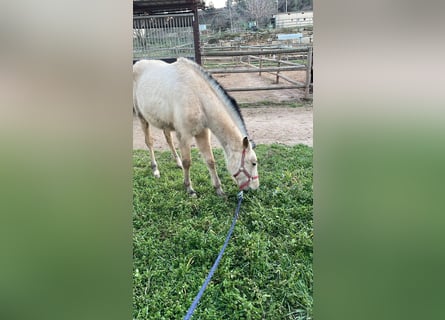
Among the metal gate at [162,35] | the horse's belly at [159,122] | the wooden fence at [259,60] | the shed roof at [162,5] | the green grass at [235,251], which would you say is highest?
the shed roof at [162,5]

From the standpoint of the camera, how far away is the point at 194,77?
268cm

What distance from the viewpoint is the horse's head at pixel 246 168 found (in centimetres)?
259

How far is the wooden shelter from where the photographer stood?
183 cm

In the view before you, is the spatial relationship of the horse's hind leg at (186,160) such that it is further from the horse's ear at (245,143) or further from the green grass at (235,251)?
the horse's ear at (245,143)

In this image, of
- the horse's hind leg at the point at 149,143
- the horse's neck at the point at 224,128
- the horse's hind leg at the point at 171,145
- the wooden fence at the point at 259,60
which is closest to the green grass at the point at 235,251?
the horse's hind leg at the point at 149,143

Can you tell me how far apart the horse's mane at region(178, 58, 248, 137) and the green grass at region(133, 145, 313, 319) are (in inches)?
11.3

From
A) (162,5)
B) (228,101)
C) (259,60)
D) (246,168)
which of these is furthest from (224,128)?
(162,5)

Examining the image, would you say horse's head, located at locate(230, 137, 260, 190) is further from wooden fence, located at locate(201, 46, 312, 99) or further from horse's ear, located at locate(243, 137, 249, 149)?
wooden fence, located at locate(201, 46, 312, 99)

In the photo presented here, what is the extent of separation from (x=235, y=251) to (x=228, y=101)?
53.3 inches
